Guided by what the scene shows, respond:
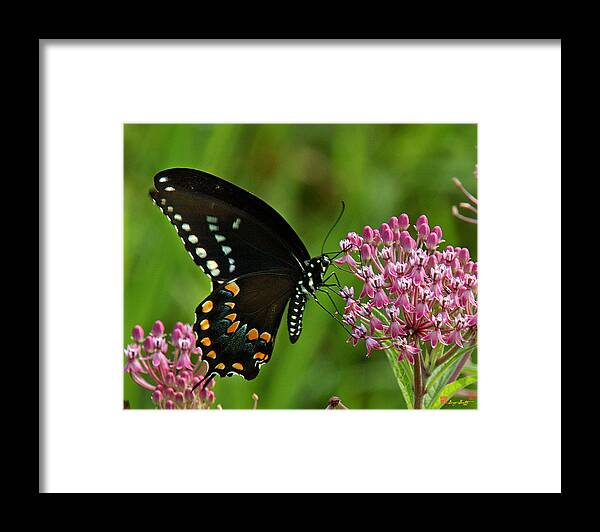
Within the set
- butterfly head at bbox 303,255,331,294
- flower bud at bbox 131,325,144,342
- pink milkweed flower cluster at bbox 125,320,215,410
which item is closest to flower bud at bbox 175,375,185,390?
pink milkweed flower cluster at bbox 125,320,215,410

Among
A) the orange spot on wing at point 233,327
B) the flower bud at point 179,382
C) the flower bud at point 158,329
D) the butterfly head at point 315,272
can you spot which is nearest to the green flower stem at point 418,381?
the butterfly head at point 315,272

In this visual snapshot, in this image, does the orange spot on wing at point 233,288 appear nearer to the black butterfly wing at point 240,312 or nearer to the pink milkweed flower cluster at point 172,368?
the black butterfly wing at point 240,312

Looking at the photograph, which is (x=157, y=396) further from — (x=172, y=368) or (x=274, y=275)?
(x=274, y=275)

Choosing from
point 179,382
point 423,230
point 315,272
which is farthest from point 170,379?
point 423,230

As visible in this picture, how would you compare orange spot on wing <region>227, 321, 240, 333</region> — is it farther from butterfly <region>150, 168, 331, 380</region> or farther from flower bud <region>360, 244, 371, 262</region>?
flower bud <region>360, 244, 371, 262</region>
